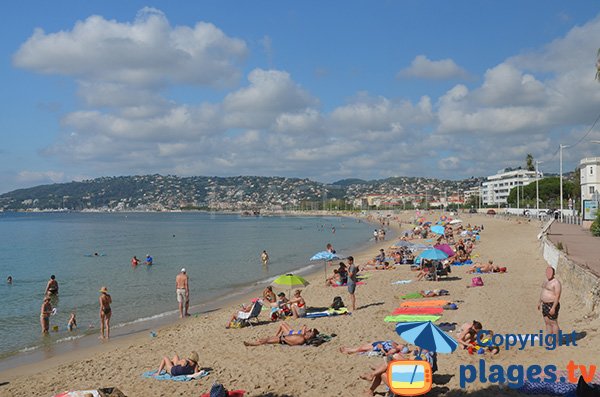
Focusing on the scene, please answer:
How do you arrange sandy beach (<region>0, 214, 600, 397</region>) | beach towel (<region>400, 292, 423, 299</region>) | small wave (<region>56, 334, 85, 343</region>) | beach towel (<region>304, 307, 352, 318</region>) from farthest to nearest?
1. beach towel (<region>400, 292, 423, 299</region>)
2. small wave (<region>56, 334, 85, 343</region>)
3. beach towel (<region>304, 307, 352, 318</region>)
4. sandy beach (<region>0, 214, 600, 397</region>)

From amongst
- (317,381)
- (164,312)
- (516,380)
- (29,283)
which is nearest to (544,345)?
(516,380)

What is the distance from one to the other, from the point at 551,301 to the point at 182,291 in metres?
10.7

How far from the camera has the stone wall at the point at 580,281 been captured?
438 inches

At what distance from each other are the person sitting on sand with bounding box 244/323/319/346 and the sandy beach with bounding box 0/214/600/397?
0.57 ft

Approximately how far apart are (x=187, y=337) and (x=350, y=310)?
440 cm

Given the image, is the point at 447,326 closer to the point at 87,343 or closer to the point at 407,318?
the point at 407,318

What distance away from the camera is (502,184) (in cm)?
14675

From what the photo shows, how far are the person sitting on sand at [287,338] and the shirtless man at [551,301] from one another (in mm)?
4407

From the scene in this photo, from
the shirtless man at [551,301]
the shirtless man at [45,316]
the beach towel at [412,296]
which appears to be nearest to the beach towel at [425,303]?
the beach towel at [412,296]

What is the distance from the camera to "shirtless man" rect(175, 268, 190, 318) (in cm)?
1565

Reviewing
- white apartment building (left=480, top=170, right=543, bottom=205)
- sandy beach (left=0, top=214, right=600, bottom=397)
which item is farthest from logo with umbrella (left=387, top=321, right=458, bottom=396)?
white apartment building (left=480, top=170, right=543, bottom=205)

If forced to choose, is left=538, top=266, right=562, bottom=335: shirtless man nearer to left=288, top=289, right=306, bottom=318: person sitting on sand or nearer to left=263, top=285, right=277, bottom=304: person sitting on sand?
left=288, top=289, right=306, bottom=318: person sitting on sand

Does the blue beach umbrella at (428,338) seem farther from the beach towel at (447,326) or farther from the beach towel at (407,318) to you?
the beach towel at (407,318)

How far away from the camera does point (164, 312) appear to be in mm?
17688
